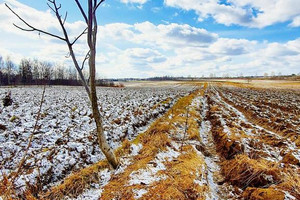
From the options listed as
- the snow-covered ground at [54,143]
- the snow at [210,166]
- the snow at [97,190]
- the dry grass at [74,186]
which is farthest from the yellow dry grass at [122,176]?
the snow-covered ground at [54,143]

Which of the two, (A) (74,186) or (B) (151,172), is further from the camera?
(B) (151,172)

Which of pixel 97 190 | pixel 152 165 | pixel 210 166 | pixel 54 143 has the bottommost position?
pixel 210 166

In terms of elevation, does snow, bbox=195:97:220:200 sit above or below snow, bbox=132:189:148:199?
below

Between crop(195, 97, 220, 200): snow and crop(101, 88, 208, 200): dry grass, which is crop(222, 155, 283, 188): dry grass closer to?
crop(195, 97, 220, 200): snow

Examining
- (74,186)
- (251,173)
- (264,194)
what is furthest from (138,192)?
(251,173)

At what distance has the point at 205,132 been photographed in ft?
27.6

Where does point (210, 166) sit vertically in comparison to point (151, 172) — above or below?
below

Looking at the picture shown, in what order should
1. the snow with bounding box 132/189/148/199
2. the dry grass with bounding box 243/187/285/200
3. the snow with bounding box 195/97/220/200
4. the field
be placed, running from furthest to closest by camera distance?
the snow with bounding box 195/97/220/200
the field
the snow with bounding box 132/189/148/199
the dry grass with bounding box 243/187/285/200

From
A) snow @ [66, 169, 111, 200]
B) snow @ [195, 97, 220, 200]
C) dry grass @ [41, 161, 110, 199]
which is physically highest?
dry grass @ [41, 161, 110, 199]

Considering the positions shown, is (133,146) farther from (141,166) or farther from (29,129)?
(29,129)

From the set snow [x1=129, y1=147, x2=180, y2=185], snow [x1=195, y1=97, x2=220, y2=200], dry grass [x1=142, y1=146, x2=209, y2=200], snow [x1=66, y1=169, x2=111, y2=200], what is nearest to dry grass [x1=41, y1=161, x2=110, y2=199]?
snow [x1=66, y1=169, x2=111, y2=200]

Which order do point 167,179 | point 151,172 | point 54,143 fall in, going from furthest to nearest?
point 54,143
point 151,172
point 167,179

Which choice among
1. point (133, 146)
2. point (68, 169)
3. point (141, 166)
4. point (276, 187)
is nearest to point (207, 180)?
point (276, 187)

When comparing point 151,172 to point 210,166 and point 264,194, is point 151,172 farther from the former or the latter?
point 264,194
